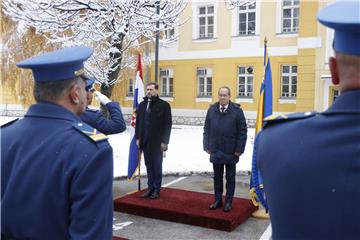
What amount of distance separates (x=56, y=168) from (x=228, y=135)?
380cm

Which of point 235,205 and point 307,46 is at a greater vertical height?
point 307,46

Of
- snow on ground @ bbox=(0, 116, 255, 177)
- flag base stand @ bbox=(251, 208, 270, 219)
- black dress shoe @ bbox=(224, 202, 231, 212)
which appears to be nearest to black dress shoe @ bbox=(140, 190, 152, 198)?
black dress shoe @ bbox=(224, 202, 231, 212)

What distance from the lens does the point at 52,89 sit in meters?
1.67

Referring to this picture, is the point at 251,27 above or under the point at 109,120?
above

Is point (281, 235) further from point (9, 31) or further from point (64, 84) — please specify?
point (9, 31)

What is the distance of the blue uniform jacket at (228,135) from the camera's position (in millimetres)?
5199

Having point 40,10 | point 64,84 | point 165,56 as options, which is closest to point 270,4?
point 165,56

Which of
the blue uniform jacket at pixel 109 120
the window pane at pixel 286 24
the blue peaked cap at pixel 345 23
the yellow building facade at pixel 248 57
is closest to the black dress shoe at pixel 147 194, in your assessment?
the blue uniform jacket at pixel 109 120

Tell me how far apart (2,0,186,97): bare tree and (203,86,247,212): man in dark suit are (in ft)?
10.7

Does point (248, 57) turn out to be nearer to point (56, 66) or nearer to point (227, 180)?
point (227, 180)

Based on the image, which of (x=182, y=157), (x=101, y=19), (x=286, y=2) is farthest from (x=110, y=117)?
(x=286, y=2)

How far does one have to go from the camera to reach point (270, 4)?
18812 mm

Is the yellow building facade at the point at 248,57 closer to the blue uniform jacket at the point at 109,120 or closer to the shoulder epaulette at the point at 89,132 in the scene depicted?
the blue uniform jacket at the point at 109,120

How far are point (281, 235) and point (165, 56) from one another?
20905 mm
